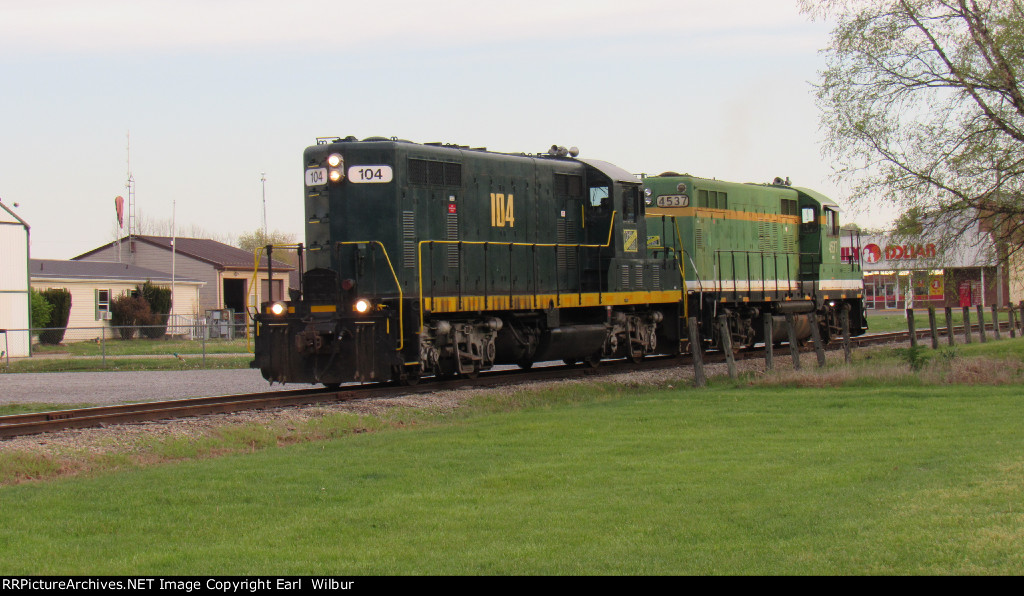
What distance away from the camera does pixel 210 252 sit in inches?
2494

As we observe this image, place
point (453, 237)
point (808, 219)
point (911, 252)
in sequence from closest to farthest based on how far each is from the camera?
point (453, 237) → point (911, 252) → point (808, 219)

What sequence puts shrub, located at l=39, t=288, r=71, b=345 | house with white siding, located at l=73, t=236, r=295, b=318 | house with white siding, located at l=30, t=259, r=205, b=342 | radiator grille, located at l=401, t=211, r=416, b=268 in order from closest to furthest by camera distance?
radiator grille, located at l=401, t=211, r=416, b=268
shrub, located at l=39, t=288, r=71, b=345
house with white siding, located at l=30, t=259, r=205, b=342
house with white siding, located at l=73, t=236, r=295, b=318

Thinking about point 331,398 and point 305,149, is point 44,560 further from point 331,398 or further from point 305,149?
point 305,149

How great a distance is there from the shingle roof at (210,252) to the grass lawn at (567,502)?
159 feet

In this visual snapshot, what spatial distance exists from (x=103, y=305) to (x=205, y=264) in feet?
32.1

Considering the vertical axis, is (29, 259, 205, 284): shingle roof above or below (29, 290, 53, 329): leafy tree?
above

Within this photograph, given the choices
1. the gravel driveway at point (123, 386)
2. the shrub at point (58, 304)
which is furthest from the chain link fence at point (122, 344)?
the gravel driveway at point (123, 386)

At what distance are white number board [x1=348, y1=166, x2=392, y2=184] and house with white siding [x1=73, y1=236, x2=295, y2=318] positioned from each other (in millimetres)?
41548

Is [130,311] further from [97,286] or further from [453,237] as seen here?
[453,237]

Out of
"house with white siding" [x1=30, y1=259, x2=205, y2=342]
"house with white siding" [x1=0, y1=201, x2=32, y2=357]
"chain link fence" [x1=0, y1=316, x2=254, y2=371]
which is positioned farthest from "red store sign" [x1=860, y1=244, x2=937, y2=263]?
"house with white siding" [x1=30, y1=259, x2=205, y2=342]

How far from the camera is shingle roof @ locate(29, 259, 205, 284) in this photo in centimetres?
4856

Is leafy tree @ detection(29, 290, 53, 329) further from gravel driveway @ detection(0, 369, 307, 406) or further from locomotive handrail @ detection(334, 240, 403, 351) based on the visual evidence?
locomotive handrail @ detection(334, 240, 403, 351)

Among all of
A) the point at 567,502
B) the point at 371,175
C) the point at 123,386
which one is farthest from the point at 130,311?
the point at 567,502
